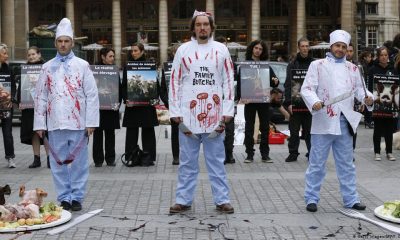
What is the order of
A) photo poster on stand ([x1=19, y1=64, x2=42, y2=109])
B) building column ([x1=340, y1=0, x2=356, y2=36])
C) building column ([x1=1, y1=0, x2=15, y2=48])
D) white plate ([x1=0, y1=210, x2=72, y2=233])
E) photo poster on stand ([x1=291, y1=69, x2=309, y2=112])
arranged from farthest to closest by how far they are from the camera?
1. building column ([x1=340, y1=0, x2=356, y2=36])
2. building column ([x1=1, y1=0, x2=15, y2=48])
3. photo poster on stand ([x1=291, y1=69, x2=309, y2=112])
4. photo poster on stand ([x1=19, y1=64, x2=42, y2=109])
5. white plate ([x1=0, y1=210, x2=72, y2=233])

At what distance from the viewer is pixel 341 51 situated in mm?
8867

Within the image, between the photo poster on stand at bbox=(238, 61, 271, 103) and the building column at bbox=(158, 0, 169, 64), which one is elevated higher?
the building column at bbox=(158, 0, 169, 64)

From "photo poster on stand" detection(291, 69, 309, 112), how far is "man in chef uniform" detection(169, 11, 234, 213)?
5152 mm

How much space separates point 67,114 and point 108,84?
179 inches

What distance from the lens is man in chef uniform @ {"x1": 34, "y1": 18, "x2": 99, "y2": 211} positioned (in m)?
8.89

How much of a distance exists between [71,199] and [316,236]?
10.4 feet

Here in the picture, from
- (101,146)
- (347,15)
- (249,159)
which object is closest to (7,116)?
(101,146)

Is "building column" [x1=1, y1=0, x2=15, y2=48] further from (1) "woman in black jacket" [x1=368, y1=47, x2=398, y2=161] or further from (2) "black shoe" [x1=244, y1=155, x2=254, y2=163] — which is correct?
(1) "woman in black jacket" [x1=368, y1=47, x2=398, y2=161]

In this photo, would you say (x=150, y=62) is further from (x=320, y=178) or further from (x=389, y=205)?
(x=389, y=205)

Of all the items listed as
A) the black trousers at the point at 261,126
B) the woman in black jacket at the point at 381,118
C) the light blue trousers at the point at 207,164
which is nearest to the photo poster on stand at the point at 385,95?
the woman in black jacket at the point at 381,118

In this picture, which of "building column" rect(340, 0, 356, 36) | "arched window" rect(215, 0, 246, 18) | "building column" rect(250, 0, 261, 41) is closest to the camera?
"building column" rect(340, 0, 356, 36)

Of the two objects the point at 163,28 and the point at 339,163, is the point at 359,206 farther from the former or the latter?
the point at 163,28

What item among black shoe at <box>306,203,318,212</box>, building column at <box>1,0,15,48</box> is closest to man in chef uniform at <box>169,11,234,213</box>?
black shoe at <box>306,203,318,212</box>

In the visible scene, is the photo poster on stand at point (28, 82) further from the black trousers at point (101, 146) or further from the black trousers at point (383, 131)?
the black trousers at point (383, 131)
